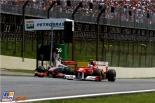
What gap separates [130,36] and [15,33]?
17205mm

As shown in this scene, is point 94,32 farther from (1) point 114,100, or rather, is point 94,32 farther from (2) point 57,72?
(1) point 114,100

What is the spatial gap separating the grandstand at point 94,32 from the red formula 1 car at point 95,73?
1009 cm

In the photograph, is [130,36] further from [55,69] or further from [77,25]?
[55,69]

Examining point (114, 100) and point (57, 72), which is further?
point (57, 72)

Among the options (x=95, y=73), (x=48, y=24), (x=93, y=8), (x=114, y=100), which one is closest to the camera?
(x=114, y=100)

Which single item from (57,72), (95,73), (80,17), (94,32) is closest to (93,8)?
(80,17)

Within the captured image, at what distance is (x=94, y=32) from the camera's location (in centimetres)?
5162

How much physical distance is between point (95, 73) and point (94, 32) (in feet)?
77.7

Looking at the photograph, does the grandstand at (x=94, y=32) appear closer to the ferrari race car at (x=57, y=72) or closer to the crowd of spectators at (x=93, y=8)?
the crowd of spectators at (x=93, y=8)

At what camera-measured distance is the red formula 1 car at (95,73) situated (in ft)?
90.2

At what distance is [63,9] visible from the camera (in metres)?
50.2

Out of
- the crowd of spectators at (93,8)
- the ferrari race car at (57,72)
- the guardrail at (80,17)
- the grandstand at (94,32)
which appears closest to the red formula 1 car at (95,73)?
the ferrari race car at (57,72)

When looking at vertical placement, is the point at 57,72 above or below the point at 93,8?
below

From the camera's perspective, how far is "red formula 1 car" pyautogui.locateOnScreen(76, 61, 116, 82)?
27484mm
